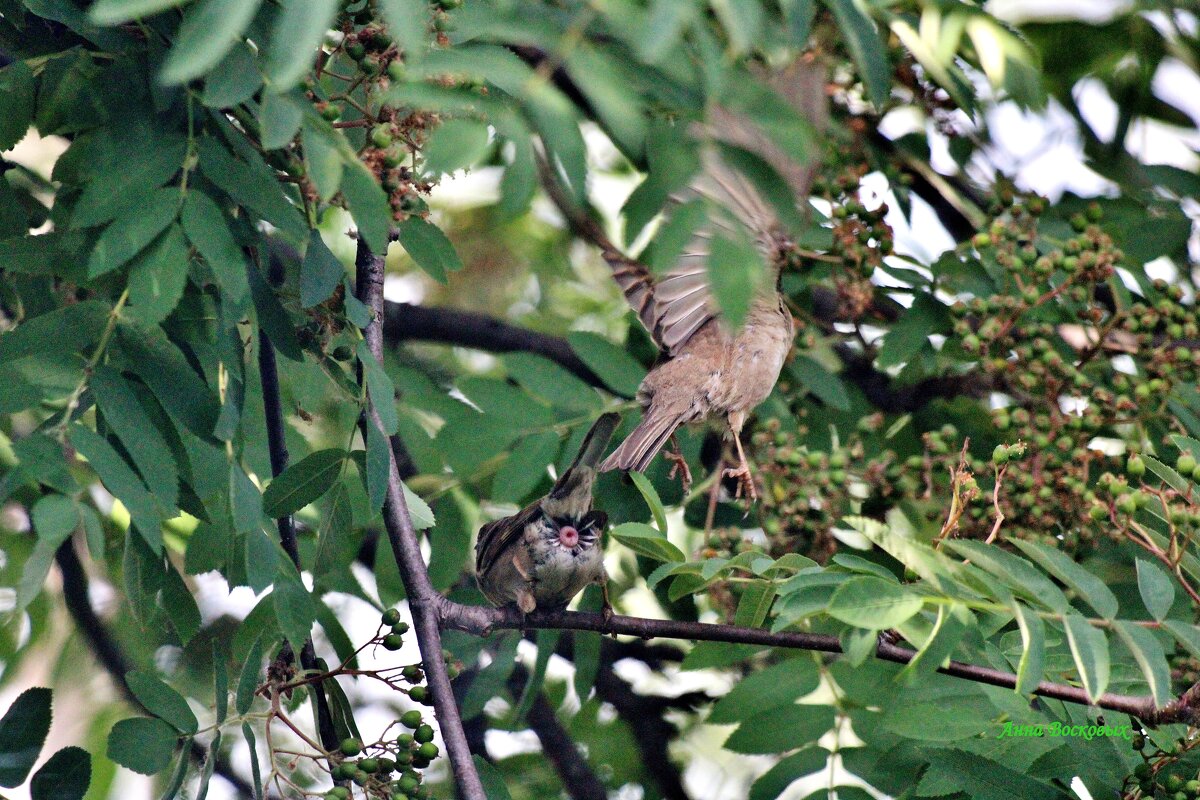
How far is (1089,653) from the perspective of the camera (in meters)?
2.56

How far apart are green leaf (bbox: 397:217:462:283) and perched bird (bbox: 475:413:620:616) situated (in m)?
0.86

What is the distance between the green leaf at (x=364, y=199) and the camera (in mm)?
2562

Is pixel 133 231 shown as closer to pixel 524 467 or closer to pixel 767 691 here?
pixel 524 467

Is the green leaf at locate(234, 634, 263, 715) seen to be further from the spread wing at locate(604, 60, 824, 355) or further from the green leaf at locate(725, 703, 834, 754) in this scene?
the green leaf at locate(725, 703, 834, 754)

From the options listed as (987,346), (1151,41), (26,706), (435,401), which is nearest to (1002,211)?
(987,346)

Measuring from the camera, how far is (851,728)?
4.00 metres

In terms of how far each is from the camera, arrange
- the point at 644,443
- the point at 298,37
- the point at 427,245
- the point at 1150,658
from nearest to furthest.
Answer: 1. the point at 298,37
2. the point at 1150,658
3. the point at 427,245
4. the point at 644,443

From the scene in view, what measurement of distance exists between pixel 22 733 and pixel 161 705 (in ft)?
1.24

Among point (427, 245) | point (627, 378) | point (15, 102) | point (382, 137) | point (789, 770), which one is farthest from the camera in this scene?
point (627, 378)

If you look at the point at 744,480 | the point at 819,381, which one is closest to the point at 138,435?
the point at 744,480

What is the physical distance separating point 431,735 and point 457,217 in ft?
13.9

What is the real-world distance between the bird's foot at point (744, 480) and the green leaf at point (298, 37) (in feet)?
6.92

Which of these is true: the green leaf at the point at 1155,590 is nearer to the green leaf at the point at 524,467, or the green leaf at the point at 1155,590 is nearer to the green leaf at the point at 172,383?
the green leaf at the point at 524,467

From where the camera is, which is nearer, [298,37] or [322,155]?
[298,37]
